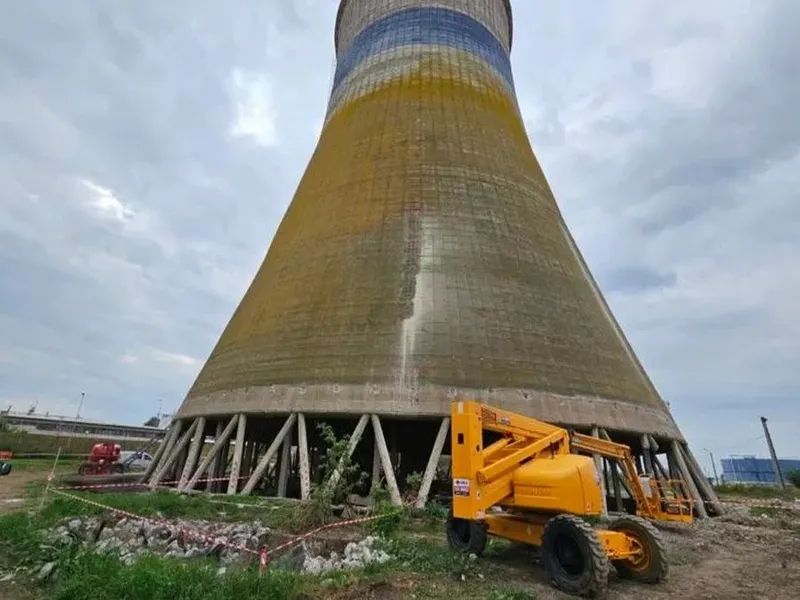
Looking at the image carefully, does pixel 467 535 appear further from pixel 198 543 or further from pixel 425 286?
pixel 425 286

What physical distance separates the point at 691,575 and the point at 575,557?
2007 mm

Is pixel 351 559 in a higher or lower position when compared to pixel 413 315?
lower

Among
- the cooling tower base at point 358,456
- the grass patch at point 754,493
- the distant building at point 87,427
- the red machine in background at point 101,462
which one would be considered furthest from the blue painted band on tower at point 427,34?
the distant building at point 87,427

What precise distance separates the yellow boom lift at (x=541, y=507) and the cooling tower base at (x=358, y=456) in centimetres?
336

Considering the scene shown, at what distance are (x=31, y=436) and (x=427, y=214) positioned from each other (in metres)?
35.8

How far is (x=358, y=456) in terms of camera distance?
1289cm

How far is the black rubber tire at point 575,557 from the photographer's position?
193 inches

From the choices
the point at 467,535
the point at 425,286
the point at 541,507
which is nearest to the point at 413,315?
the point at 425,286

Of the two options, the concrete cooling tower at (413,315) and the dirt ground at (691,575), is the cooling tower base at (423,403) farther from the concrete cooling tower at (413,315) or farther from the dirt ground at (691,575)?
the dirt ground at (691,575)

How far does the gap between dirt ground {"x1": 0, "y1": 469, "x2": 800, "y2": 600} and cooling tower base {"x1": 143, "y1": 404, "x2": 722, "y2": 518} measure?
6.42ft

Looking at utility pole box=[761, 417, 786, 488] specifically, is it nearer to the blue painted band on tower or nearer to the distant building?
the blue painted band on tower

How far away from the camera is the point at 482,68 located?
1722 cm

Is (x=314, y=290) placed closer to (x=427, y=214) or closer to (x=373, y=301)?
(x=373, y=301)

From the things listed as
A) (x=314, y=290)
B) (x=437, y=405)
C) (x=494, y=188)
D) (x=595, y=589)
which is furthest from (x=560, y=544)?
(x=494, y=188)
